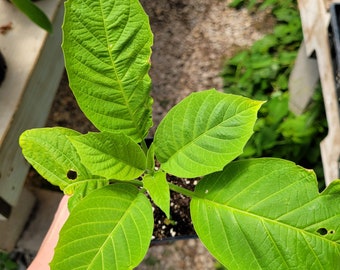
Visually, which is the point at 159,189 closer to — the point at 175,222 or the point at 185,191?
the point at 185,191

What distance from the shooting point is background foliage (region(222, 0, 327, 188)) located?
1625 mm

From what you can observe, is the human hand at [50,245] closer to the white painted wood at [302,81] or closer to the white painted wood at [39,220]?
the white painted wood at [39,220]

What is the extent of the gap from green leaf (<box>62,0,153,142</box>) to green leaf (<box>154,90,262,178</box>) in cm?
6

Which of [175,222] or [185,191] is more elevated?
[185,191]

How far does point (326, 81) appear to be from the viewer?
139 centimetres

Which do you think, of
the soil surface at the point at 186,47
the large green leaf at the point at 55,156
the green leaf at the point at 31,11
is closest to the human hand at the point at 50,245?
the large green leaf at the point at 55,156

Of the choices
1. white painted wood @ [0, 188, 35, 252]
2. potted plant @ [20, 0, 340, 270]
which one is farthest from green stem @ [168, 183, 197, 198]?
white painted wood @ [0, 188, 35, 252]

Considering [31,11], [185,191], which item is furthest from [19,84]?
[185,191]

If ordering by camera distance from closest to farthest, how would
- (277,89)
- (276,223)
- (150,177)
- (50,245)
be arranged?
1. (276,223)
2. (150,177)
3. (50,245)
4. (277,89)

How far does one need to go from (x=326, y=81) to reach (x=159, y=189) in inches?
33.5

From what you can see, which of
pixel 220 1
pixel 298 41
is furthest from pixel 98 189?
pixel 220 1

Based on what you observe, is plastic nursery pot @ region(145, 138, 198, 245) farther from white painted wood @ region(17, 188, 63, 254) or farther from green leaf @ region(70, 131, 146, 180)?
white painted wood @ region(17, 188, 63, 254)

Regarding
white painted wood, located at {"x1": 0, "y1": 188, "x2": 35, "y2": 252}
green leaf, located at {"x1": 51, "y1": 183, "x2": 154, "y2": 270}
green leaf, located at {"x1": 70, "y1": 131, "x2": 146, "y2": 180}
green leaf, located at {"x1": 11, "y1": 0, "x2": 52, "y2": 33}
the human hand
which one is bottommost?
white painted wood, located at {"x1": 0, "y1": 188, "x2": 35, "y2": 252}

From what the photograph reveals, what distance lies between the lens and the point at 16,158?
1456mm
